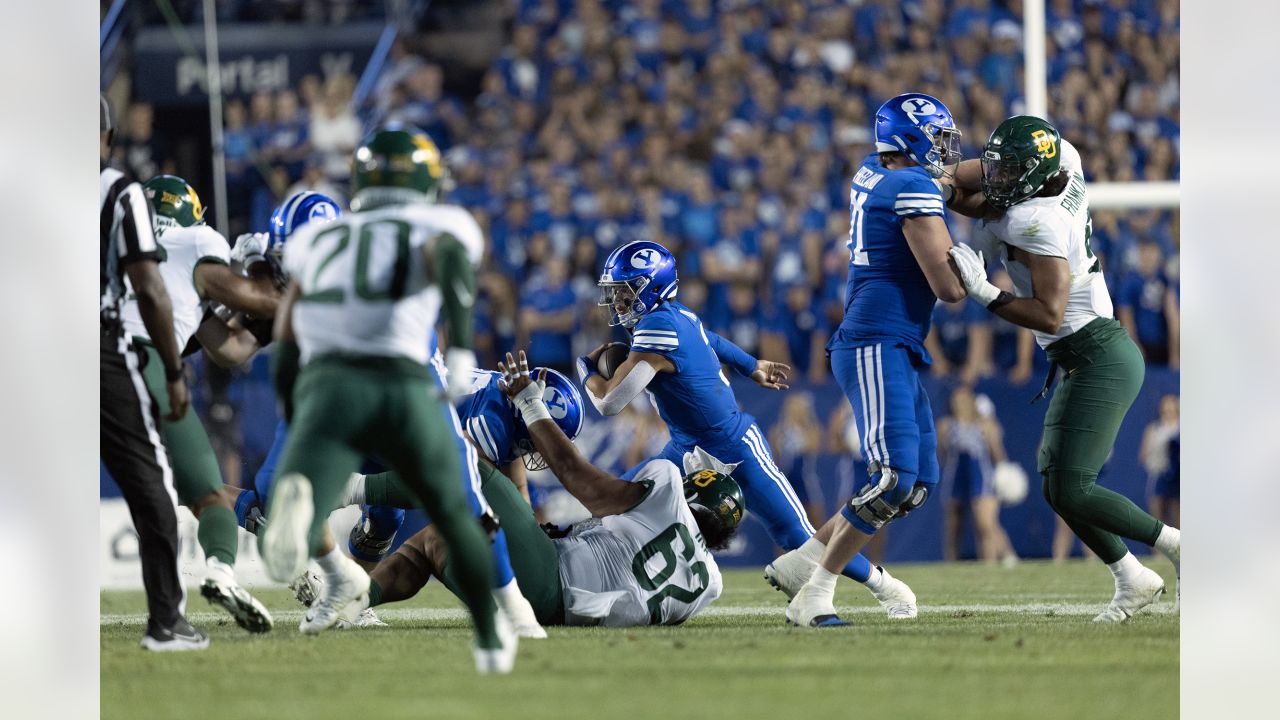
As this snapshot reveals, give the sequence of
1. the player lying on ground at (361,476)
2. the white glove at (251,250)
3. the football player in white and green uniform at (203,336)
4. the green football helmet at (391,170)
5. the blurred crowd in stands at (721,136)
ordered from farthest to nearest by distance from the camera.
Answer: the blurred crowd in stands at (721,136) < the white glove at (251,250) < the player lying on ground at (361,476) < the football player in white and green uniform at (203,336) < the green football helmet at (391,170)

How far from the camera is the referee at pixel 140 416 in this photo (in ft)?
16.3

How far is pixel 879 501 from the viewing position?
5703 millimetres

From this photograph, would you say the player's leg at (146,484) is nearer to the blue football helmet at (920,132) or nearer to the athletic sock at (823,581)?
the athletic sock at (823,581)

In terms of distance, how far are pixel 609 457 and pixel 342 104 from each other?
434cm

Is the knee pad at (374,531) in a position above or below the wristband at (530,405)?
below

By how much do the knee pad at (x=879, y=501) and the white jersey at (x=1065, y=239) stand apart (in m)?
0.77

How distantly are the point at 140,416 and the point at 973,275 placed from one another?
297 centimetres

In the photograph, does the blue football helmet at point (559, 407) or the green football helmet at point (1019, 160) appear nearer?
the green football helmet at point (1019, 160)

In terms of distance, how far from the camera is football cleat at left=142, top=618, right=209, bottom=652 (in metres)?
5.02

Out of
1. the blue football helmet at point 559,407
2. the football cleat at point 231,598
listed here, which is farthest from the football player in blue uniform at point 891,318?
the football cleat at point 231,598

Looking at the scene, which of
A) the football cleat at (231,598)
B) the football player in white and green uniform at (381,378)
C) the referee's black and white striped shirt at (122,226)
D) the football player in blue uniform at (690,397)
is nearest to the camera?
the football player in white and green uniform at (381,378)

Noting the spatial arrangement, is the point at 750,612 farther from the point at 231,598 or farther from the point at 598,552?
the point at 231,598

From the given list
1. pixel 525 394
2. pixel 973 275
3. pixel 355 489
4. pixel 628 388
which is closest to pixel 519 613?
pixel 525 394

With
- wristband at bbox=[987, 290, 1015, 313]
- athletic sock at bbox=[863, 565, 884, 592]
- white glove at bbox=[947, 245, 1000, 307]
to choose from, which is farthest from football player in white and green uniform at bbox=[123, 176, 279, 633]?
wristband at bbox=[987, 290, 1015, 313]
